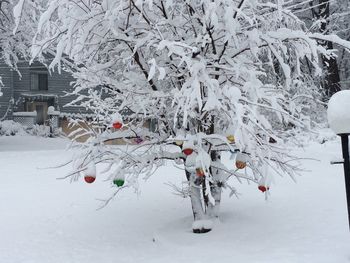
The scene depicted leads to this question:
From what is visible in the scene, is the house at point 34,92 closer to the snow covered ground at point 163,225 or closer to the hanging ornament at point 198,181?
the snow covered ground at point 163,225

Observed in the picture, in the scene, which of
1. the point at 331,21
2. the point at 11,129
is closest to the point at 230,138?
the point at 11,129

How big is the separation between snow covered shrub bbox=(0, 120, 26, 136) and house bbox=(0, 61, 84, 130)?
418cm

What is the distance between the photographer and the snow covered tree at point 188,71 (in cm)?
497

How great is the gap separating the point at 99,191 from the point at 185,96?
496cm

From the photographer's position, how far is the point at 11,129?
67.0ft

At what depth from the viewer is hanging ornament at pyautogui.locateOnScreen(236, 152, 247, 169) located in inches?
208

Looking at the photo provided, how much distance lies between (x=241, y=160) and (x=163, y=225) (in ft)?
6.52

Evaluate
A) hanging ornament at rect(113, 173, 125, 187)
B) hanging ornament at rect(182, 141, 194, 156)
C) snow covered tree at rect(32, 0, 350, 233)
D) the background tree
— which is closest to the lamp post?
snow covered tree at rect(32, 0, 350, 233)

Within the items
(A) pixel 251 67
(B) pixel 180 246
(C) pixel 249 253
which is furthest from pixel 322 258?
(A) pixel 251 67

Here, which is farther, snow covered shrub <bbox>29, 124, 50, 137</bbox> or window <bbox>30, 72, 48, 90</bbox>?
window <bbox>30, 72, 48, 90</bbox>

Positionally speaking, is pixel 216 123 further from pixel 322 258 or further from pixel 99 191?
pixel 99 191

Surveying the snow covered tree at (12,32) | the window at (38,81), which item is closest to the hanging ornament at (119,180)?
the snow covered tree at (12,32)

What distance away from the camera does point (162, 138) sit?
19.5ft

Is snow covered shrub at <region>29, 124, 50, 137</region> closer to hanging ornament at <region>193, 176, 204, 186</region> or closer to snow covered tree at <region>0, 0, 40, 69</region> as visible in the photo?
snow covered tree at <region>0, 0, 40, 69</region>
